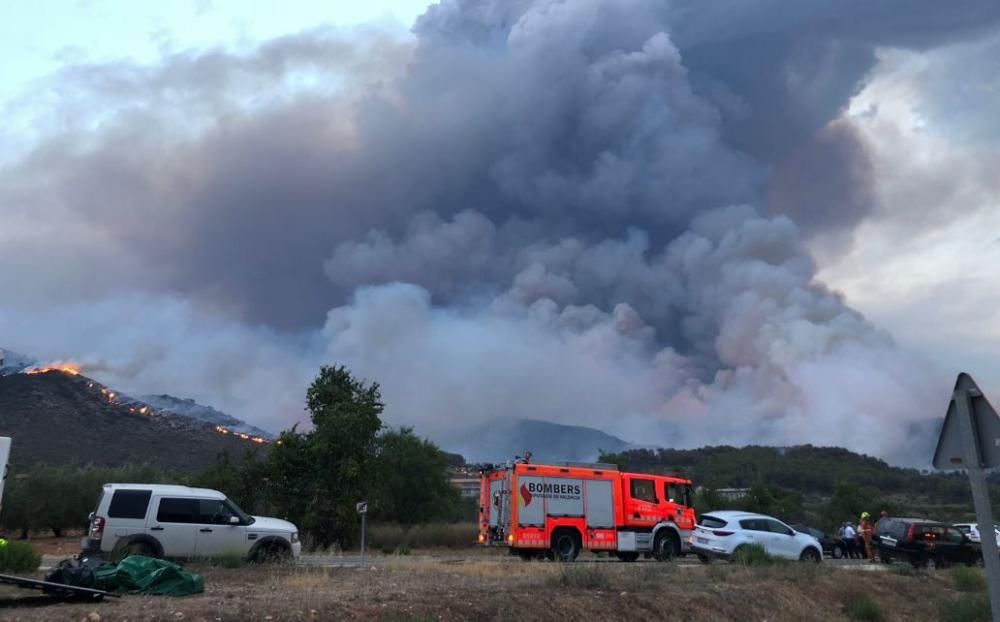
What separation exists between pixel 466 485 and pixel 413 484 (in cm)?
1471

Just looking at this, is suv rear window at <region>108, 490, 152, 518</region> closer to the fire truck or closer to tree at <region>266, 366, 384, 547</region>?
the fire truck

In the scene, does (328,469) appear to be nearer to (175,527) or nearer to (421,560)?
(421,560)

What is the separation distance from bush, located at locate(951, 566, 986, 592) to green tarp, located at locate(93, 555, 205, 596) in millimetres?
18254

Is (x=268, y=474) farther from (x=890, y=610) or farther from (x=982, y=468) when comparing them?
(x=982, y=468)

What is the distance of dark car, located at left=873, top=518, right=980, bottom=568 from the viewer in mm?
26828

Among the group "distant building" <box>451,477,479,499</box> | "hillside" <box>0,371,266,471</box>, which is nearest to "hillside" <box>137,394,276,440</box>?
"hillside" <box>0,371,266,471</box>

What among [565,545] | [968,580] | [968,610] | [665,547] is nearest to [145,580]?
[968,610]

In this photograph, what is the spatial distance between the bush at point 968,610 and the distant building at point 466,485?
4339 centimetres

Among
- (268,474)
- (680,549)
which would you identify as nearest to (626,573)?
(680,549)

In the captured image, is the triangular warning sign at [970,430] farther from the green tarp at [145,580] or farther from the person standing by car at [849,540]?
the person standing by car at [849,540]

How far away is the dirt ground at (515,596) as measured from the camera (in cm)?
1044

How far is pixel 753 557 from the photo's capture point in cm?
2100

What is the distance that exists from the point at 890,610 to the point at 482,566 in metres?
9.49

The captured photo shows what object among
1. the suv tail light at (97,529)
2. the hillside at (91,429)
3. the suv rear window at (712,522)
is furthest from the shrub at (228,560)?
the hillside at (91,429)
